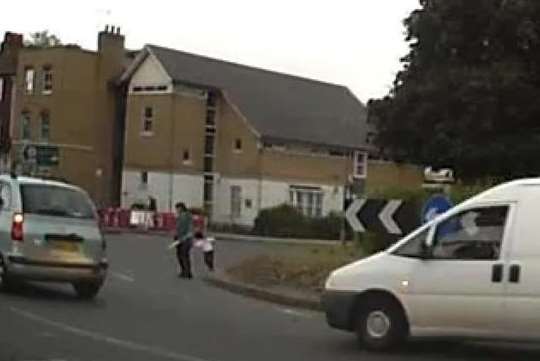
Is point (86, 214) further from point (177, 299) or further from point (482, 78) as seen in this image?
point (482, 78)

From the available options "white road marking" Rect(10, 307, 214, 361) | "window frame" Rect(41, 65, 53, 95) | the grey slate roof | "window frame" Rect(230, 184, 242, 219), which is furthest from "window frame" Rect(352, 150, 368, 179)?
"white road marking" Rect(10, 307, 214, 361)

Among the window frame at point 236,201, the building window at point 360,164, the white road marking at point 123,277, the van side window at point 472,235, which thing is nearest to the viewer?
the van side window at point 472,235

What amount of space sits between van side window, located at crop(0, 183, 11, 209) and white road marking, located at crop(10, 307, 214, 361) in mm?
2516

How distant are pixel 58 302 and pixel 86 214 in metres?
1.55

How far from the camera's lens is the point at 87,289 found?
19.2 meters

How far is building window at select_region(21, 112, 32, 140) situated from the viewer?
232ft

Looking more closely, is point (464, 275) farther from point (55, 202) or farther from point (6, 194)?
point (6, 194)

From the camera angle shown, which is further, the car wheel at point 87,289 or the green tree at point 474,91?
the green tree at point 474,91

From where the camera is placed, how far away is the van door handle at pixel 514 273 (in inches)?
509

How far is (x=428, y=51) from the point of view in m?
42.3

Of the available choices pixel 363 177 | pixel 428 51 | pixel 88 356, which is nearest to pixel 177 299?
pixel 88 356

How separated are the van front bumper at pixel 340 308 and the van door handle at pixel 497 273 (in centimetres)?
166

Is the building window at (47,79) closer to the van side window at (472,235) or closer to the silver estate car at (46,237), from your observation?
the silver estate car at (46,237)

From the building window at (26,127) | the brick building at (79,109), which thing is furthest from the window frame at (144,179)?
the building window at (26,127)
